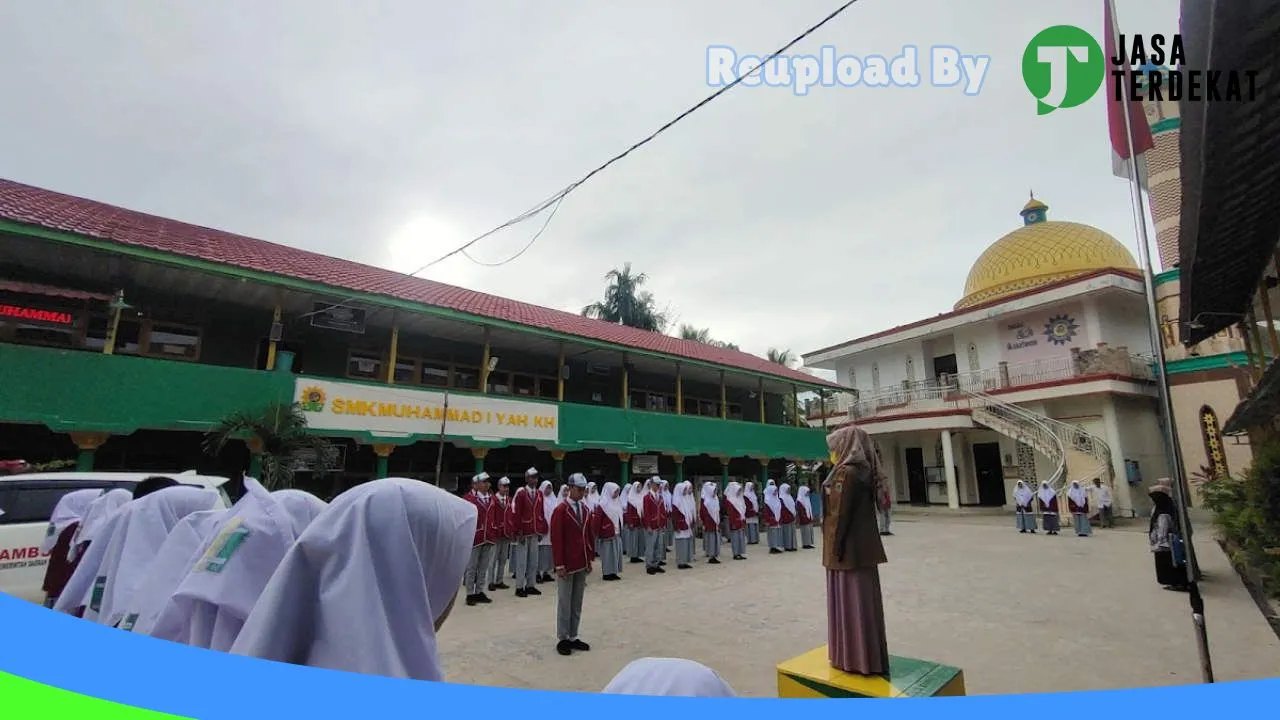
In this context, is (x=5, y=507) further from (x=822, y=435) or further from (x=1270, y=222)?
(x=822, y=435)

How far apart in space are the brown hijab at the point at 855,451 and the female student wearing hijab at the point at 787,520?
8958 mm

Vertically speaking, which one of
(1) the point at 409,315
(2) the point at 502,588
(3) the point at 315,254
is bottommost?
(2) the point at 502,588

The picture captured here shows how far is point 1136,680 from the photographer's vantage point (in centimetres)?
441

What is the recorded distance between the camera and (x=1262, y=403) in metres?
5.86

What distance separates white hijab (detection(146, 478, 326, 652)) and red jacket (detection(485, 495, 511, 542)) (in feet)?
23.0

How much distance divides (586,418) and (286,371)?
6.21 meters

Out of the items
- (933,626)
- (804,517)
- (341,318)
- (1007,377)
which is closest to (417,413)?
(341,318)

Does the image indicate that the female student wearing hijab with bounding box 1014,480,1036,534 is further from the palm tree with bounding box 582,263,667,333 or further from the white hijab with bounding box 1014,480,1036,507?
the palm tree with bounding box 582,263,667,333

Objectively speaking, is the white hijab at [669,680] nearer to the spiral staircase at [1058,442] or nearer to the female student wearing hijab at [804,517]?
the female student wearing hijab at [804,517]

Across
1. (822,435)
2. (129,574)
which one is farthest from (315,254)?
(822,435)

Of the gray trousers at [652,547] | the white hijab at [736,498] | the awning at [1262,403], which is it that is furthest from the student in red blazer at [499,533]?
the awning at [1262,403]

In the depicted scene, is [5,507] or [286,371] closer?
[5,507]

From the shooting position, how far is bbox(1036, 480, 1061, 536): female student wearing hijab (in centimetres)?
1456

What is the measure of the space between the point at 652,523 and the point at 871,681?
7.27m
